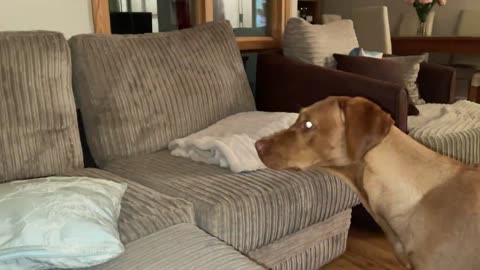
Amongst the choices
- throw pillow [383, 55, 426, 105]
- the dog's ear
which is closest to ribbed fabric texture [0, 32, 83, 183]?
the dog's ear

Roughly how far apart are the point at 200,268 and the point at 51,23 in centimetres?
149

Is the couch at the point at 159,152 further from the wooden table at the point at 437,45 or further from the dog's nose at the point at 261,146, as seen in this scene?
the wooden table at the point at 437,45

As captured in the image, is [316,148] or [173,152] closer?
[316,148]

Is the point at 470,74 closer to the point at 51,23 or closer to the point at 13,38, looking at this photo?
the point at 51,23

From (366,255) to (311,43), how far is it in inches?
45.5

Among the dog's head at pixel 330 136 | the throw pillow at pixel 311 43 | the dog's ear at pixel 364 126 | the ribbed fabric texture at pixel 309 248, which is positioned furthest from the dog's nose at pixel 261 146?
the throw pillow at pixel 311 43

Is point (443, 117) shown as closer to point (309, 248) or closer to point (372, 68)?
point (372, 68)

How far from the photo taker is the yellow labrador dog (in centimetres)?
123

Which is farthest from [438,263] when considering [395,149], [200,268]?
[200,268]

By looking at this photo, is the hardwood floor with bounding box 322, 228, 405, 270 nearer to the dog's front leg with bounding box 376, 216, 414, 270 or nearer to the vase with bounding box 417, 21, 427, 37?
the dog's front leg with bounding box 376, 216, 414, 270

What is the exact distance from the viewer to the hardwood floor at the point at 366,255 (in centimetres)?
198

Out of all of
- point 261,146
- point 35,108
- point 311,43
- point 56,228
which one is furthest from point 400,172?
point 311,43

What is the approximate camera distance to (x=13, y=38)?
1615mm

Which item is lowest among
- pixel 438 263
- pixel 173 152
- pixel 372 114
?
pixel 438 263
